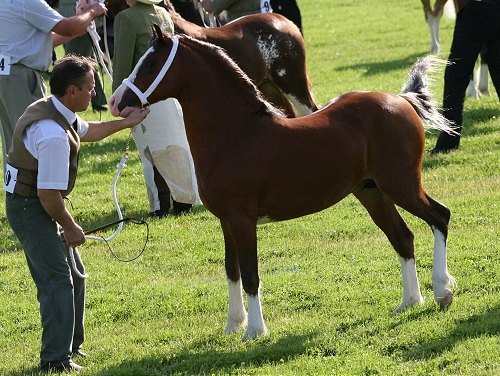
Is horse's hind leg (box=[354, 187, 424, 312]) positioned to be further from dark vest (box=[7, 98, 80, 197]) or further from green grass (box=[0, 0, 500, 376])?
dark vest (box=[7, 98, 80, 197])

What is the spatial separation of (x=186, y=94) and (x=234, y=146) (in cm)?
48

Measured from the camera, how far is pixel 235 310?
236 inches

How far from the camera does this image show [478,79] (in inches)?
540

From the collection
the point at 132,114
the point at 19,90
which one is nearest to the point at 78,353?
the point at 132,114

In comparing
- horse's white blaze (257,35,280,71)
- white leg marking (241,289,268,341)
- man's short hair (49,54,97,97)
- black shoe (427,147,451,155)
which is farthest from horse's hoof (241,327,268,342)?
black shoe (427,147,451,155)

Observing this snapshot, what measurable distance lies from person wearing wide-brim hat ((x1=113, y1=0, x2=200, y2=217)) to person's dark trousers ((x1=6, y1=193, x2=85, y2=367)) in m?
2.78

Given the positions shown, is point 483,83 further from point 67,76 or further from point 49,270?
point 49,270

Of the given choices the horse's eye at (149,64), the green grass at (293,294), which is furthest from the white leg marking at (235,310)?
the horse's eye at (149,64)

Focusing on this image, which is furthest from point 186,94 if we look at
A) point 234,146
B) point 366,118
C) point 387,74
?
point 387,74

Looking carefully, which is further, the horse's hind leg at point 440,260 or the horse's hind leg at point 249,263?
the horse's hind leg at point 440,260

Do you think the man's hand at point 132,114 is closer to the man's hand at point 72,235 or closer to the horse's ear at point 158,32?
the horse's ear at point 158,32

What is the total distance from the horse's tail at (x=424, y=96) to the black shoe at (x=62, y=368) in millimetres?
3034

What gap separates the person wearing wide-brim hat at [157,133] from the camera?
26.8 ft

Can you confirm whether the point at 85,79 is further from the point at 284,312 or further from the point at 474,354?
the point at 474,354
